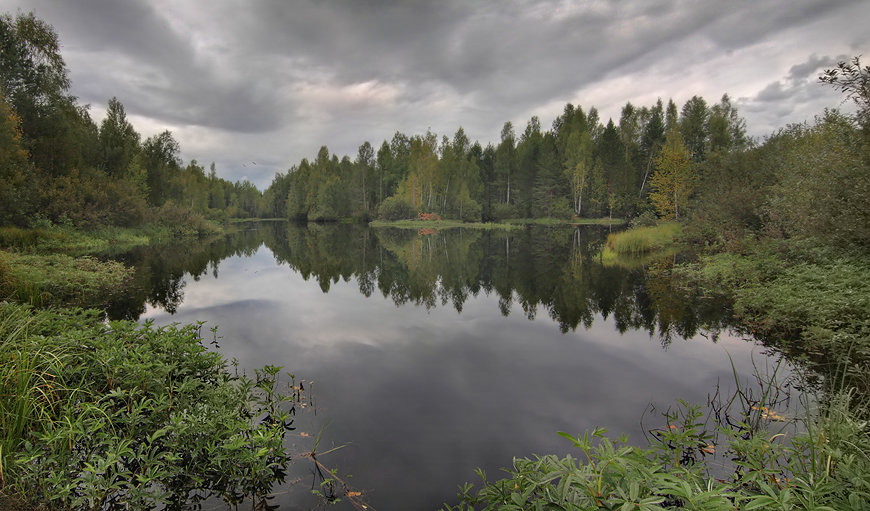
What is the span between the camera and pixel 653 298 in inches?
563

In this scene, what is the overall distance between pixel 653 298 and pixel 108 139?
5393 cm

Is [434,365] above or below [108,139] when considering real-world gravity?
below

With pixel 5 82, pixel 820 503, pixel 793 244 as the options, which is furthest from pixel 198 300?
pixel 5 82

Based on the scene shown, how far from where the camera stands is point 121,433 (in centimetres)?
474

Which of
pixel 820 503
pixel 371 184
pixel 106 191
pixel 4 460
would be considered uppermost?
pixel 371 184

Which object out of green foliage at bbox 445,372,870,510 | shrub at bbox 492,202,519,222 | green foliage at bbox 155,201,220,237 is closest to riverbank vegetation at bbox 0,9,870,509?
green foliage at bbox 445,372,870,510

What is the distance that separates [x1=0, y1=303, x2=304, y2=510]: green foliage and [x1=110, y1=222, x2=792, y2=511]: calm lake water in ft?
2.37

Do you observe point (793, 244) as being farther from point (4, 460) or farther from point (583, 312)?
point (4, 460)

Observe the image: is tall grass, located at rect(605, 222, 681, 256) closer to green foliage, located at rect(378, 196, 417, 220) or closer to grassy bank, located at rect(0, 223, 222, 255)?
grassy bank, located at rect(0, 223, 222, 255)

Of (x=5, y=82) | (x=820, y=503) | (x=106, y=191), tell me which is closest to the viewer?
(x=820, y=503)

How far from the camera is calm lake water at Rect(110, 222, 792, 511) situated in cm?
545

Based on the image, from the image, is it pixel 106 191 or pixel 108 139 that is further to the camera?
pixel 108 139

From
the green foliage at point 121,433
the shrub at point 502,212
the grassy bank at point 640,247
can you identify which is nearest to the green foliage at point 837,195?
the grassy bank at point 640,247

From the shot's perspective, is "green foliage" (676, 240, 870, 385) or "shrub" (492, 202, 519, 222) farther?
"shrub" (492, 202, 519, 222)
